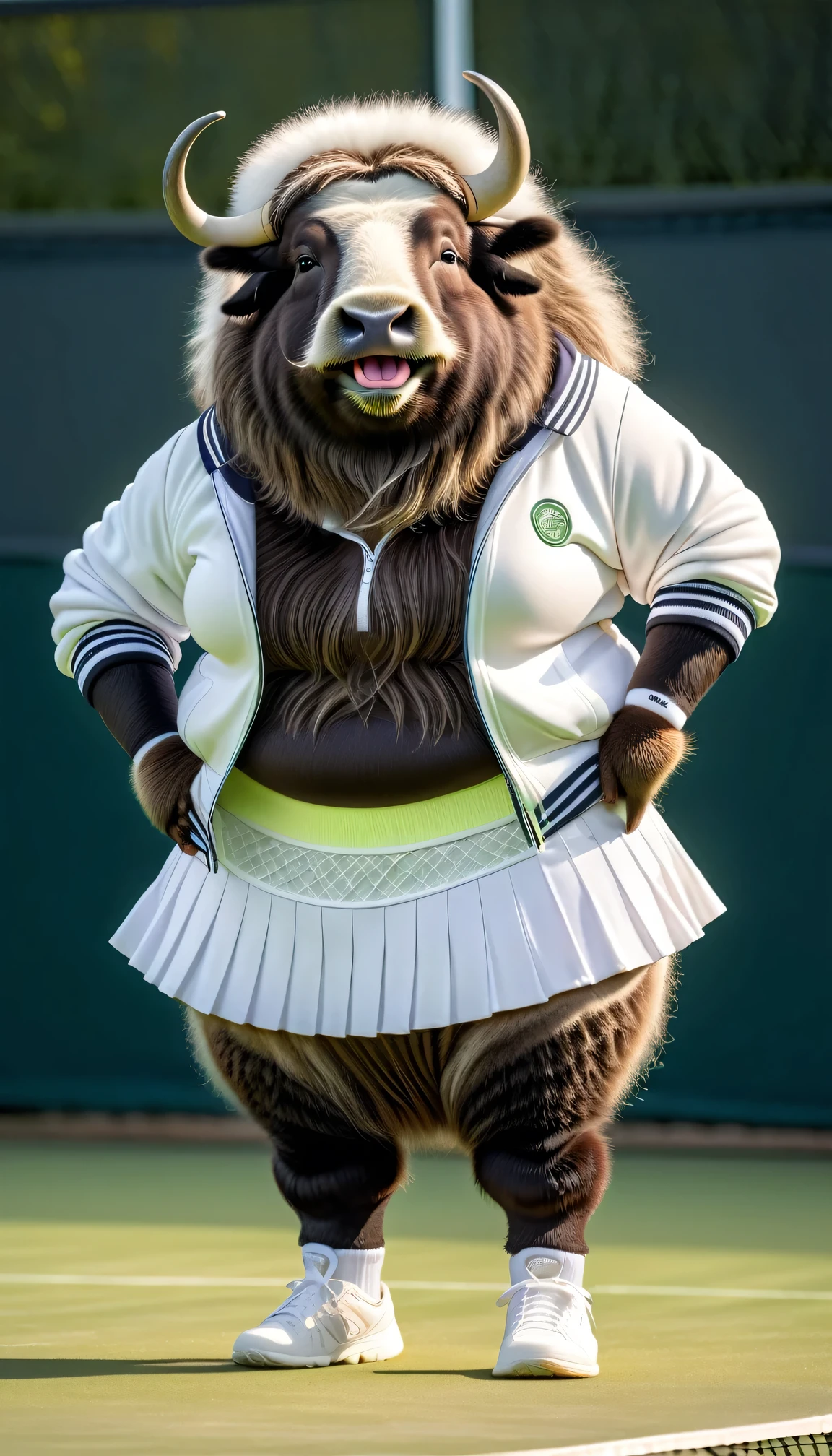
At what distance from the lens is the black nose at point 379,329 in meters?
2.63

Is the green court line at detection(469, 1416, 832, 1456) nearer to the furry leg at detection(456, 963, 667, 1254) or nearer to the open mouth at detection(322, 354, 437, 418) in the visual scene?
the furry leg at detection(456, 963, 667, 1254)

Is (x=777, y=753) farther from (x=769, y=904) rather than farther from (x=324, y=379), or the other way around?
(x=324, y=379)

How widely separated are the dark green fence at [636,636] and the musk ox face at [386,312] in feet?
7.89

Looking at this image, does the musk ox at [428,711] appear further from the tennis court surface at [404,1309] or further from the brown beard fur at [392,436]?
the tennis court surface at [404,1309]

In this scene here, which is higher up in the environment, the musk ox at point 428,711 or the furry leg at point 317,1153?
the musk ox at point 428,711

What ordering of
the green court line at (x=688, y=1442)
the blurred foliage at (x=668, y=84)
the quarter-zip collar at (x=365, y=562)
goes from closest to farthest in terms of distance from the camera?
the green court line at (x=688, y=1442) → the quarter-zip collar at (x=365, y=562) → the blurred foliage at (x=668, y=84)

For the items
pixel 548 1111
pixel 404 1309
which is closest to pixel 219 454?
pixel 548 1111

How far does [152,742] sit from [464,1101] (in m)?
0.70

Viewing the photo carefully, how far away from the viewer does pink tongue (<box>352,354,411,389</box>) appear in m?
2.67

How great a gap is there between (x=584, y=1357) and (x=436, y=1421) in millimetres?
340

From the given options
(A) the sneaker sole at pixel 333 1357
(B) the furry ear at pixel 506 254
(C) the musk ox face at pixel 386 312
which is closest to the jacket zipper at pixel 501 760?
(C) the musk ox face at pixel 386 312

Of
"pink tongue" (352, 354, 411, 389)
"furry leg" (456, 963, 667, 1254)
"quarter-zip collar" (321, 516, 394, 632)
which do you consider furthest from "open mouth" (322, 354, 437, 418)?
"furry leg" (456, 963, 667, 1254)

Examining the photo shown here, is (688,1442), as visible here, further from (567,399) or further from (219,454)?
(219,454)

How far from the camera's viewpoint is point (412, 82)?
218 inches
